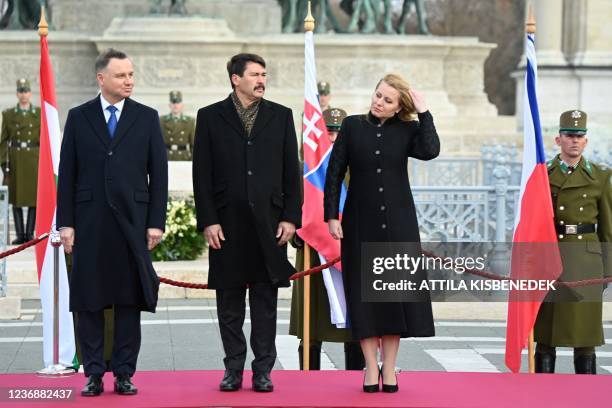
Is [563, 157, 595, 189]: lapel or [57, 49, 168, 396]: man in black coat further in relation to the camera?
A: [563, 157, 595, 189]: lapel

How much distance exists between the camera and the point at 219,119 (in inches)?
368

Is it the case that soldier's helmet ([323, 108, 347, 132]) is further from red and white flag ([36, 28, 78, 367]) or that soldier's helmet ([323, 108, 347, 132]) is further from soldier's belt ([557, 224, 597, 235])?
red and white flag ([36, 28, 78, 367])

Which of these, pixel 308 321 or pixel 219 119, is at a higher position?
pixel 219 119

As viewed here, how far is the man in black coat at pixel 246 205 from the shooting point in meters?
9.24

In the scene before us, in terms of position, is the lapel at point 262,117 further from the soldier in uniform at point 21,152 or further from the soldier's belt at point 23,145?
the soldier's belt at point 23,145

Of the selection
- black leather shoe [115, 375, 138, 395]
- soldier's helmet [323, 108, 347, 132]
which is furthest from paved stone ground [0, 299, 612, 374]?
black leather shoe [115, 375, 138, 395]

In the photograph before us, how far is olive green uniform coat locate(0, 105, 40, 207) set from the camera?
19.3 metres

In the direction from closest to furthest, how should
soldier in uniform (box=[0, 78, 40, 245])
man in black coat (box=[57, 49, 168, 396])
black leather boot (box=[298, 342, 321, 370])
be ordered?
man in black coat (box=[57, 49, 168, 396]), black leather boot (box=[298, 342, 321, 370]), soldier in uniform (box=[0, 78, 40, 245])

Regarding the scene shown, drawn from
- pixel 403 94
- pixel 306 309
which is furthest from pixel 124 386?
pixel 403 94

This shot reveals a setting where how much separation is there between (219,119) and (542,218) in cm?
250

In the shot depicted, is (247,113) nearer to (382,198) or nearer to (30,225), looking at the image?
(382,198)

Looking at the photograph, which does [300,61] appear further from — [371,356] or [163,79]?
[371,356]

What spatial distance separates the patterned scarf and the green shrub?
25.8ft

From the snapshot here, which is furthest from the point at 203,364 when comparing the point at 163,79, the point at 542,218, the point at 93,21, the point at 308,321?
the point at 93,21
